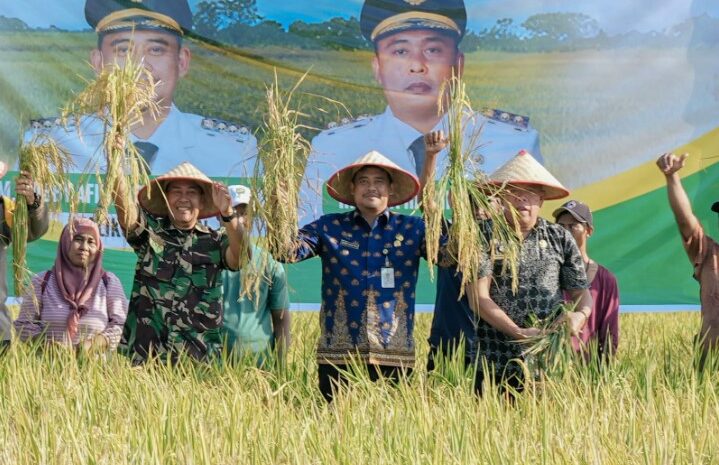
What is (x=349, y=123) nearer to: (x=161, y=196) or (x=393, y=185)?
(x=393, y=185)

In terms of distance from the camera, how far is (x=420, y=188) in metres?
3.77

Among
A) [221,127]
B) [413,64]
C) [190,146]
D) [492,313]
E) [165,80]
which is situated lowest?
[492,313]

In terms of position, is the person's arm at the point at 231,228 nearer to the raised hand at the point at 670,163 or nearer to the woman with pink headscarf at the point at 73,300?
the woman with pink headscarf at the point at 73,300

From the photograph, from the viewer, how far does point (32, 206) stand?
379 centimetres

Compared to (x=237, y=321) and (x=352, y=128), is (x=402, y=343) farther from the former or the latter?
(x=352, y=128)

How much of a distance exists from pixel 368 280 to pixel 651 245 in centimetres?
283

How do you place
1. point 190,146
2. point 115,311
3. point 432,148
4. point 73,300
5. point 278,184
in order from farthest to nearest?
1. point 190,146
2. point 115,311
3. point 73,300
4. point 432,148
5. point 278,184

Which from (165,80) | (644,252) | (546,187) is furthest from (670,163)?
(165,80)

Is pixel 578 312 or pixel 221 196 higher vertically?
pixel 221 196

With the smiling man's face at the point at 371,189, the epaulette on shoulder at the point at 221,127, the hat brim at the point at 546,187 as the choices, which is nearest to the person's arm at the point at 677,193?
the hat brim at the point at 546,187

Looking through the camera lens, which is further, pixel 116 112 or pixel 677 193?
pixel 677 193

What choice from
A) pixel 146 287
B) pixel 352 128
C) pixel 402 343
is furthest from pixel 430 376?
pixel 352 128

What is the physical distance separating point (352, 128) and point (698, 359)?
245cm

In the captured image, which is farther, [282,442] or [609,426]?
[609,426]
